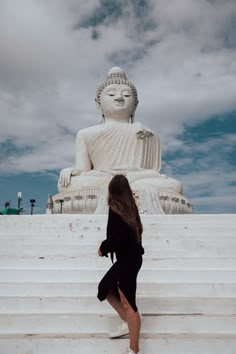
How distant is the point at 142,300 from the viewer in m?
3.06

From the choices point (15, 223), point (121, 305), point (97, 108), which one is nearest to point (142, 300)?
point (121, 305)

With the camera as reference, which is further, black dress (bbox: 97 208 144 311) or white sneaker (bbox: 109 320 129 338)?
white sneaker (bbox: 109 320 129 338)

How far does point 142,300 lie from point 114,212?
101 cm

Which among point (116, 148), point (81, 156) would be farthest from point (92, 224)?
point (81, 156)

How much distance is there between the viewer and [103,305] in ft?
9.91

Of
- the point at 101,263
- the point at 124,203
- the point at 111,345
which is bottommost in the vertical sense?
the point at 111,345

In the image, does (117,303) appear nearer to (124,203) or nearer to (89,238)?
(124,203)

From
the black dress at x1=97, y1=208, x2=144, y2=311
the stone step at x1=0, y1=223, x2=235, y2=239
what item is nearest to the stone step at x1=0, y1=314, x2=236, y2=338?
the black dress at x1=97, y1=208, x2=144, y2=311

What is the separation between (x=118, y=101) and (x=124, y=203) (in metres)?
7.61

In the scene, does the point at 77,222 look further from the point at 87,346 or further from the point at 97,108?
the point at 97,108

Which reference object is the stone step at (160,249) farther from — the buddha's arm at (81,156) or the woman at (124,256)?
the buddha's arm at (81,156)

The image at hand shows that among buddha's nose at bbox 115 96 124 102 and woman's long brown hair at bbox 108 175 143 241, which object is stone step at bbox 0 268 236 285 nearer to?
woman's long brown hair at bbox 108 175 143 241

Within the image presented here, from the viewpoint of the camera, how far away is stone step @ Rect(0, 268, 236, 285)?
3520 millimetres

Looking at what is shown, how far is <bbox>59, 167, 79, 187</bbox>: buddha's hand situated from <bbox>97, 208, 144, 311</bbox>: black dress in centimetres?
593
